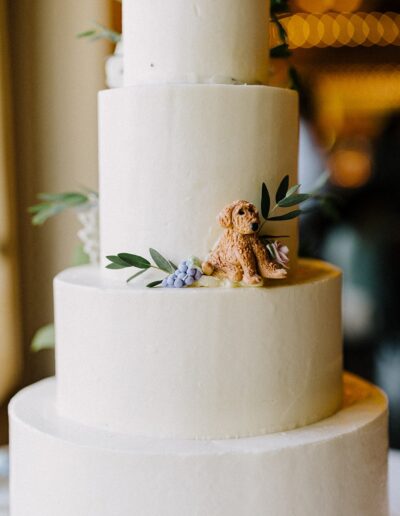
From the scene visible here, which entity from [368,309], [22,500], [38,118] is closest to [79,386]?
[22,500]

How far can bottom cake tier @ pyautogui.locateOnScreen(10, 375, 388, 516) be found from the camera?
55.9 inches

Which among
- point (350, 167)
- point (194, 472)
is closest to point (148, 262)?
point (194, 472)

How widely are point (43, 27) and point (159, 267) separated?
70.3 inches

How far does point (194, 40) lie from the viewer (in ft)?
5.19

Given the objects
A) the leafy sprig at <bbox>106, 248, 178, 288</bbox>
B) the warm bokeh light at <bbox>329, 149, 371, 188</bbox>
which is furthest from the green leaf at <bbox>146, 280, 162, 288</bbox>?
the warm bokeh light at <bbox>329, 149, 371, 188</bbox>

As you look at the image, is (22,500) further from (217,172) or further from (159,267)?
(217,172)

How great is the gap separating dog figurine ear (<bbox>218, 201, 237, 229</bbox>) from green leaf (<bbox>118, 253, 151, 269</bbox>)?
18 centimetres

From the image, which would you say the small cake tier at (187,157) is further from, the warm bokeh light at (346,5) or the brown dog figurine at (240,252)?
the warm bokeh light at (346,5)

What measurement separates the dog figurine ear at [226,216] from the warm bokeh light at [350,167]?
268cm

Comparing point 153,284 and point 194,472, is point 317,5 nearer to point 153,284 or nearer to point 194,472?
point 153,284

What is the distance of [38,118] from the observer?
3002mm

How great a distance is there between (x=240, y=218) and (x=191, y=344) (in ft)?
0.90

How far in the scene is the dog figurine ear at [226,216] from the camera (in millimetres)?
1487

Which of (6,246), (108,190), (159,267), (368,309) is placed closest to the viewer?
(159,267)
